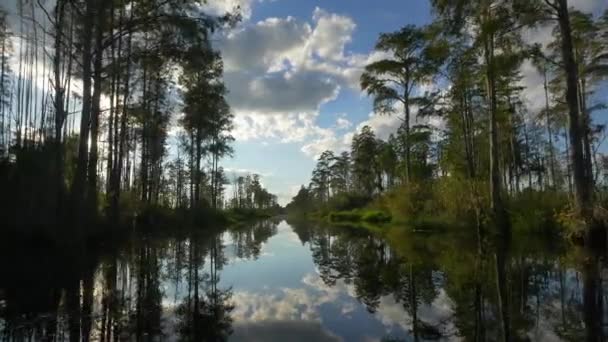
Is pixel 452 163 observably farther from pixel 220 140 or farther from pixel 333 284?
pixel 220 140

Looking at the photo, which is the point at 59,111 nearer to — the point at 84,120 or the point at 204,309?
the point at 84,120

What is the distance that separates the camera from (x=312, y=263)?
11.6m

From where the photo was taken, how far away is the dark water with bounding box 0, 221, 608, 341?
4426 millimetres

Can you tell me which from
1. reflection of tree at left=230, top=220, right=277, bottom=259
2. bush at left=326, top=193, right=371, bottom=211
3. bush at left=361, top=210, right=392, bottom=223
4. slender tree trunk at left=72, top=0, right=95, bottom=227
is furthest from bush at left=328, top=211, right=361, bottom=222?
slender tree trunk at left=72, top=0, right=95, bottom=227

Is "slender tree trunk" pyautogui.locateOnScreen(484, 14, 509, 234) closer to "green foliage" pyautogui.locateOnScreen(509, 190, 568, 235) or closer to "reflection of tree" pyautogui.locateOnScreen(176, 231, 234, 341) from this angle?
"green foliage" pyautogui.locateOnScreen(509, 190, 568, 235)

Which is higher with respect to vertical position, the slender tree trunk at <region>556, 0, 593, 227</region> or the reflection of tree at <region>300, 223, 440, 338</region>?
the slender tree trunk at <region>556, 0, 593, 227</region>

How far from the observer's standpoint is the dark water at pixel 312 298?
4.43 metres

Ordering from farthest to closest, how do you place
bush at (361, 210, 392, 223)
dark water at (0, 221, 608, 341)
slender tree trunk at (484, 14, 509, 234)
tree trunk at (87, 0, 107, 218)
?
bush at (361, 210, 392, 223) → slender tree trunk at (484, 14, 509, 234) → tree trunk at (87, 0, 107, 218) → dark water at (0, 221, 608, 341)

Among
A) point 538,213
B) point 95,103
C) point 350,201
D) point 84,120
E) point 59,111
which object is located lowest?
point 538,213

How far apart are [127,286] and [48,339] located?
126 inches

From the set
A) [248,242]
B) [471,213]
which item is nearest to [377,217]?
[248,242]

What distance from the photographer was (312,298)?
6.70m

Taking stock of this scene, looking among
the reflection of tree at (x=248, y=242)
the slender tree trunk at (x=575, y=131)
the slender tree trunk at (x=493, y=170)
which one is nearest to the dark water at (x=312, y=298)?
the slender tree trunk at (x=575, y=131)

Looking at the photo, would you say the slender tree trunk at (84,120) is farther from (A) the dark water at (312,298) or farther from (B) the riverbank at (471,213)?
(B) the riverbank at (471,213)
